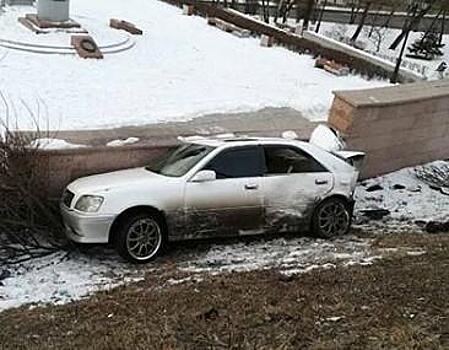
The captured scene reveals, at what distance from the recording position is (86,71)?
1750 cm

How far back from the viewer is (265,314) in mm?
5969

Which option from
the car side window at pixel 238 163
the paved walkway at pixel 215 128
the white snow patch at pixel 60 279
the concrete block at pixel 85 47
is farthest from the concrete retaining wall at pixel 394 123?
the concrete block at pixel 85 47

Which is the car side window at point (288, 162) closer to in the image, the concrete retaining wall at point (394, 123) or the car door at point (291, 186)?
the car door at point (291, 186)

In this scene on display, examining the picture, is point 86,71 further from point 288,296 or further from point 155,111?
point 288,296

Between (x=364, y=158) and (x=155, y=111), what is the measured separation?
17.0 feet

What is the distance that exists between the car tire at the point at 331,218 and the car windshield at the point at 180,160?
1670 millimetres

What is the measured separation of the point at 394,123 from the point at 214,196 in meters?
4.69

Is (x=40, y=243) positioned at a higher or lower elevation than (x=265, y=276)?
lower

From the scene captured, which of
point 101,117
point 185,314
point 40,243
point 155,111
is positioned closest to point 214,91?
point 155,111

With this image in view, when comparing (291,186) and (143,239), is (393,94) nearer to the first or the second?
(291,186)

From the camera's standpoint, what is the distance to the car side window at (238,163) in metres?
8.98

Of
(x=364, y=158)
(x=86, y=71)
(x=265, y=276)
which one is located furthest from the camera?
(x=86, y=71)

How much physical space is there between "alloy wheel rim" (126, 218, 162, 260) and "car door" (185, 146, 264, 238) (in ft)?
1.49

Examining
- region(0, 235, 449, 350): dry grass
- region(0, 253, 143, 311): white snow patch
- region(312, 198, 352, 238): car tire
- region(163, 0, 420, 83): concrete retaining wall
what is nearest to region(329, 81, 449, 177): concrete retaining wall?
region(312, 198, 352, 238): car tire
